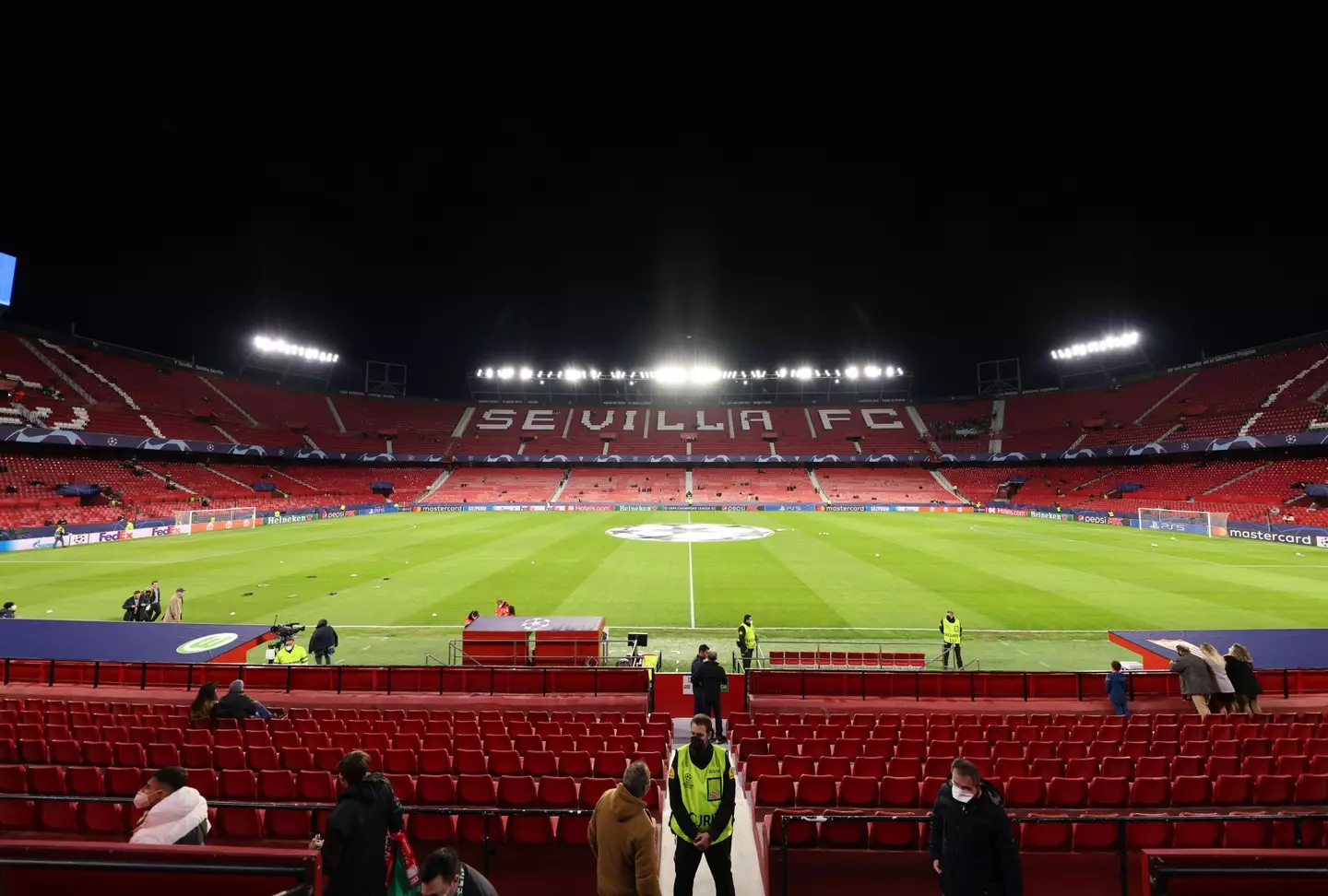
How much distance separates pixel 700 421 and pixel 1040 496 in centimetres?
4669

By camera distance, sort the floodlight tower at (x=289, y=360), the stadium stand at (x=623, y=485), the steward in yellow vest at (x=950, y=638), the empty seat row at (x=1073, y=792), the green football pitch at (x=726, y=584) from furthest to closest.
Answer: the floodlight tower at (x=289, y=360), the stadium stand at (x=623, y=485), the green football pitch at (x=726, y=584), the steward in yellow vest at (x=950, y=638), the empty seat row at (x=1073, y=792)

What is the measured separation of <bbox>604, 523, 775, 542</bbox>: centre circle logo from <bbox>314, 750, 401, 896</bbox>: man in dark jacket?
34.7 m

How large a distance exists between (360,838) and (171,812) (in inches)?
71.7

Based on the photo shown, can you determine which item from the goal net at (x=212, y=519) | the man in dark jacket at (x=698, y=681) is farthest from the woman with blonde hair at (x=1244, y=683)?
the goal net at (x=212, y=519)

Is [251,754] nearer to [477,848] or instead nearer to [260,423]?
[477,848]

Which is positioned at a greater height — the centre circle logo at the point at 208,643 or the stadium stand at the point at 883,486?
the stadium stand at the point at 883,486

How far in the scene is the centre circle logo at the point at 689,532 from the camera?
39406 millimetres

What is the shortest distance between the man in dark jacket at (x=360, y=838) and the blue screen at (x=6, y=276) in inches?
2734

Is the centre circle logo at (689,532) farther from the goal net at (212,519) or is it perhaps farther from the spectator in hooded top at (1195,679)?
the goal net at (212,519)

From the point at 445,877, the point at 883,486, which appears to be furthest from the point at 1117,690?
the point at 883,486

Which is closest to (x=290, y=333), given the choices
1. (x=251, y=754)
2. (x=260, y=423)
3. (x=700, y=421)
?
(x=260, y=423)

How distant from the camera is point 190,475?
55406 millimetres

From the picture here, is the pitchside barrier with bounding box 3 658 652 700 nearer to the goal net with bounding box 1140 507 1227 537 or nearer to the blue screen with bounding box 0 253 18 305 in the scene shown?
the goal net with bounding box 1140 507 1227 537

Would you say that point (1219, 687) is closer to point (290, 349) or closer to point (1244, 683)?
point (1244, 683)
